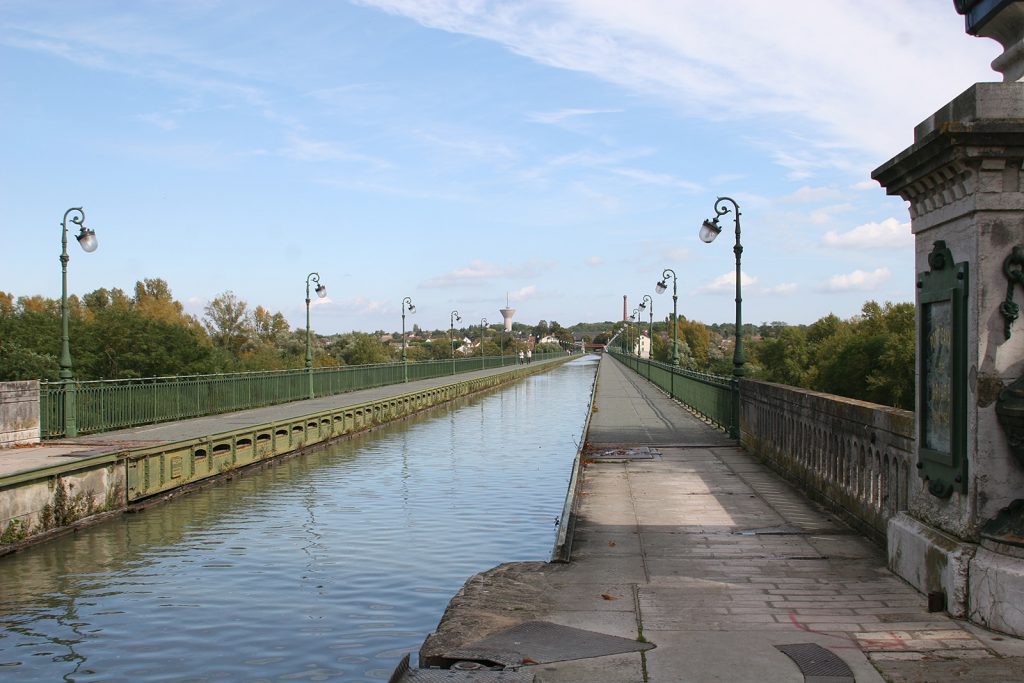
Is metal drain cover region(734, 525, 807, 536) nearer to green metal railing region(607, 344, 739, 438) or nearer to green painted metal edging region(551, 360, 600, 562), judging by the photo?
green painted metal edging region(551, 360, 600, 562)

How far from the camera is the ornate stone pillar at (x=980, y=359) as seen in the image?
6531 millimetres

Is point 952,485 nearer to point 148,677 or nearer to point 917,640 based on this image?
point 917,640

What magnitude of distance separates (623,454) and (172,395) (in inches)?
646

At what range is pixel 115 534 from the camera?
14578 mm

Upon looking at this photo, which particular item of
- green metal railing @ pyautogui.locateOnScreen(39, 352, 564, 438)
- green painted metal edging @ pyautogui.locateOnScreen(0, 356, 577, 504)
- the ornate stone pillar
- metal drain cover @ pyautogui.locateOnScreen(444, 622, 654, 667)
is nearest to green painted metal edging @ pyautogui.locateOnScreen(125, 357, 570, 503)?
green painted metal edging @ pyautogui.locateOnScreen(0, 356, 577, 504)

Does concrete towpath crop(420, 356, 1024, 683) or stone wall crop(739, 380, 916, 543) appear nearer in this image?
concrete towpath crop(420, 356, 1024, 683)

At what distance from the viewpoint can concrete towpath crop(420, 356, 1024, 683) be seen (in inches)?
232

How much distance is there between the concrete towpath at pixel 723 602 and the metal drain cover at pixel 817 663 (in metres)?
→ 0.03

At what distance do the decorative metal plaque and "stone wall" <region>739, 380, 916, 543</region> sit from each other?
0.79 meters

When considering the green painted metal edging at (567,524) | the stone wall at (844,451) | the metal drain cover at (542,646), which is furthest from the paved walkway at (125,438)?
the stone wall at (844,451)

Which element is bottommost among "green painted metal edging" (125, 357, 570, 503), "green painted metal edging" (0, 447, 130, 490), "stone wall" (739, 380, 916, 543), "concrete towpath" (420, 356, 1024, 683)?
"green painted metal edging" (125, 357, 570, 503)

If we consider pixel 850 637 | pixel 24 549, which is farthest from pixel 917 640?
pixel 24 549

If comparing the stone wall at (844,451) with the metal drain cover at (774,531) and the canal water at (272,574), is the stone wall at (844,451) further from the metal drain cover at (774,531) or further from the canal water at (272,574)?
the canal water at (272,574)

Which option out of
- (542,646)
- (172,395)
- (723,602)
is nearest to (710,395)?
(172,395)
